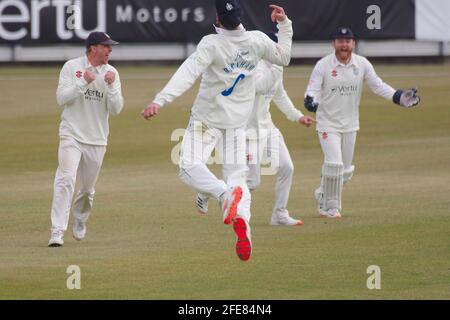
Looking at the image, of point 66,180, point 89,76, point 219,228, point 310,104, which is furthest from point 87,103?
point 310,104

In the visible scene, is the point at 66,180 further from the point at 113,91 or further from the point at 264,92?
the point at 264,92

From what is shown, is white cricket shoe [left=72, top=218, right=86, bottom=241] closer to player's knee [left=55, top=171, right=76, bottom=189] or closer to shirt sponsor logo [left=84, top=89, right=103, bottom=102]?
player's knee [left=55, top=171, right=76, bottom=189]

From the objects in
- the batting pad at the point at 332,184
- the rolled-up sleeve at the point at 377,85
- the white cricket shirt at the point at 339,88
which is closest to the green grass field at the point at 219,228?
the batting pad at the point at 332,184

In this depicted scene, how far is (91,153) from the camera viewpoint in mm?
13492

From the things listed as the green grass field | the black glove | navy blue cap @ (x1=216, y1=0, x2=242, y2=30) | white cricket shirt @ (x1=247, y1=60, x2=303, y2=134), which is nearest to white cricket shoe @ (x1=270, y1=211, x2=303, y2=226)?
the green grass field

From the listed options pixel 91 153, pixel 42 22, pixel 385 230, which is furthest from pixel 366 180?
pixel 42 22

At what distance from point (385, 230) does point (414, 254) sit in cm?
186

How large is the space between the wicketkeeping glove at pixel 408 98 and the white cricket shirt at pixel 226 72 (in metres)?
3.47

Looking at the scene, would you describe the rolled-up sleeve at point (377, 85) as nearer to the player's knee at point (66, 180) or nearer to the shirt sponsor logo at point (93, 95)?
the shirt sponsor logo at point (93, 95)

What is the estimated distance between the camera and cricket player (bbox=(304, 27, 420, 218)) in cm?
1570

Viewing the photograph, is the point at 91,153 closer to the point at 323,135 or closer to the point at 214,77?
the point at 214,77

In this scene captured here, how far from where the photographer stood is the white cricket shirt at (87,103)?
43.5ft

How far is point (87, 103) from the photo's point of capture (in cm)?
1338

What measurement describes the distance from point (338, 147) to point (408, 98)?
3.75ft
